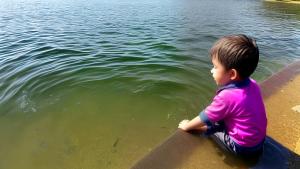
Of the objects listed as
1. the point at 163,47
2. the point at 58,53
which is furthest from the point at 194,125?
the point at 58,53

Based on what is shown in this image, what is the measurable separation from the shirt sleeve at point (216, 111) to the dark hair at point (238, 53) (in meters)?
0.33

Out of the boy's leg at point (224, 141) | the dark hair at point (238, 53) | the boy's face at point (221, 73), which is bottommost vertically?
the boy's leg at point (224, 141)

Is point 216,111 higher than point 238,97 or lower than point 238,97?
lower

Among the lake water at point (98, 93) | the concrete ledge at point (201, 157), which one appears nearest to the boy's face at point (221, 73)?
the concrete ledge at point (201, 157)

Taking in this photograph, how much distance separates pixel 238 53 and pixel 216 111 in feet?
2.18

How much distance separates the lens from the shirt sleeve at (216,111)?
271cm

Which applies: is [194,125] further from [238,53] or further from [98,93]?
[98,93]

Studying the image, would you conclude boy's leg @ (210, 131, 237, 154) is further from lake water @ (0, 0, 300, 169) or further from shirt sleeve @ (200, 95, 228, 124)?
lake water @ (0, 0, 300, 169)

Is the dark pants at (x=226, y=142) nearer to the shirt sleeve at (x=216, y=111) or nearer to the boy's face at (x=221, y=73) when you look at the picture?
the shirt sleeve at (x=216, y=111)

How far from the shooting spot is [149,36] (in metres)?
11.5

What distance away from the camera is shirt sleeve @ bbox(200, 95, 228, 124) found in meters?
2.71

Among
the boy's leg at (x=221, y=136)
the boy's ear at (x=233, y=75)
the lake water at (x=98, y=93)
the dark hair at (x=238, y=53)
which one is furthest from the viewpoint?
the lake water at (x=98, y=93)

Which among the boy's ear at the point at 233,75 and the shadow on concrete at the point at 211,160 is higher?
the boy's ear at the point at 233,75

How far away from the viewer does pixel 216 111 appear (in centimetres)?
278
